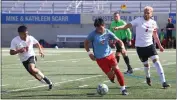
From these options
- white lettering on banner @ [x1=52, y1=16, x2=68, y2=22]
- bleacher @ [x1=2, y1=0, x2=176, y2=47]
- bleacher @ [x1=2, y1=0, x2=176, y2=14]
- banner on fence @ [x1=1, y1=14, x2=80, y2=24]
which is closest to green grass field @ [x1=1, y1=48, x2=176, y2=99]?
banner on fence @ [x1=1, y1=14, x2=80, y2=24]

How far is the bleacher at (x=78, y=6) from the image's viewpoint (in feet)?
150

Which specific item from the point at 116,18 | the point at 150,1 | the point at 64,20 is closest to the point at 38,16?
the point at 64,20

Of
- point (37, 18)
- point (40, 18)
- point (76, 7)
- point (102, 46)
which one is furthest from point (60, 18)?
point (102, 46)

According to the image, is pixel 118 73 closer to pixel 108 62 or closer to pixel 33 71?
pixel 108 62

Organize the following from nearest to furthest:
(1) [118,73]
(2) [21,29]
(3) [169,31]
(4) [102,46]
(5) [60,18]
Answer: (1) [118,73] → (4) [102,46] → (2) [21,29] → (3) [169,31] → (5) [60,18]

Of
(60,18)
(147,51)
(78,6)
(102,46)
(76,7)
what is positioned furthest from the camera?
(78,6)

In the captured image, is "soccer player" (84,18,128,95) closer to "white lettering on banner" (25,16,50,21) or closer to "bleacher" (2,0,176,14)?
"bleacher" (2,0,176,14)

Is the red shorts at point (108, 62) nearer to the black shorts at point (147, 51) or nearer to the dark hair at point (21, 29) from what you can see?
the black shorts at point (147, 51)

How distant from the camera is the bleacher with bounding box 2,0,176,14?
150 feet

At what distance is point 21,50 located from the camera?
13750 millimetres

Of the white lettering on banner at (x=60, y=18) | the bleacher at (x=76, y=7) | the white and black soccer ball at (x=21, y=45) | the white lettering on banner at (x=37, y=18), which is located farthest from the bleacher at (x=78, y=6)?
the white and black soccer ball at (x=21, y=45)

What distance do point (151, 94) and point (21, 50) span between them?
11.8 ft

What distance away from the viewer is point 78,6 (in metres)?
48.1

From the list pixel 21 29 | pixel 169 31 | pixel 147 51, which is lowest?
pixel 169 31
